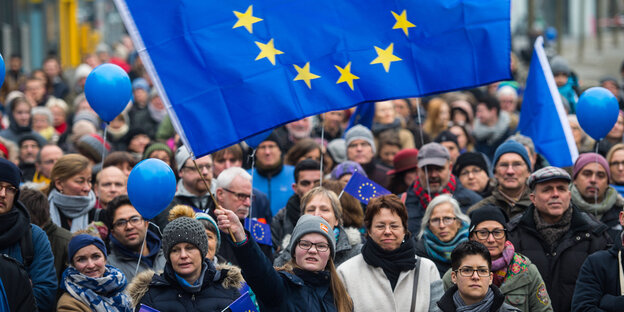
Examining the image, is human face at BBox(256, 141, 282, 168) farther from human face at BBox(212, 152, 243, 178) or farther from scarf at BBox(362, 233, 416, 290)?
scarf at BBox(362, 233, 416, 290)

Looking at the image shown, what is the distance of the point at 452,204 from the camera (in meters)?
8.17

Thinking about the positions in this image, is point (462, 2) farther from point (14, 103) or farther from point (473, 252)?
point (14, 103)

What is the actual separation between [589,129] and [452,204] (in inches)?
74.5

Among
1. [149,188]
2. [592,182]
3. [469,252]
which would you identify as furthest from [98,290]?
[592,182]

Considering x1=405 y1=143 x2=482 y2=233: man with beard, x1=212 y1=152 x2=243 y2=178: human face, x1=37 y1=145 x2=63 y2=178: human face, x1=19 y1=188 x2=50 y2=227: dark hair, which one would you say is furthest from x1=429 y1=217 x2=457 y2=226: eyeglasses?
x1=37 y1=145 x2=63 y2=178: human face

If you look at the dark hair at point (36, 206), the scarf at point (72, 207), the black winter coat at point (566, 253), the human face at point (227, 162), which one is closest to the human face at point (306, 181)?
the human face at point (227, 162)

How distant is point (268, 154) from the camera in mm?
10414

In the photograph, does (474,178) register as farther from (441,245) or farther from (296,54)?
(296,54)

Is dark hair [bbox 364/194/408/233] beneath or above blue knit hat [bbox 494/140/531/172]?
beneath

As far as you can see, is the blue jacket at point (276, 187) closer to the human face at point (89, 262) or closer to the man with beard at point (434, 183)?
the man with beard at point (434, 183)

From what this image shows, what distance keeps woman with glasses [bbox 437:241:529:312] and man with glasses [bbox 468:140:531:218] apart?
1885 mm

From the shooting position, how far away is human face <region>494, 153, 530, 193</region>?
9039 mm

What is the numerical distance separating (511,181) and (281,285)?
3.18 meters

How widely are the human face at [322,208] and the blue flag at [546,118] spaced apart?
3.14 meters
